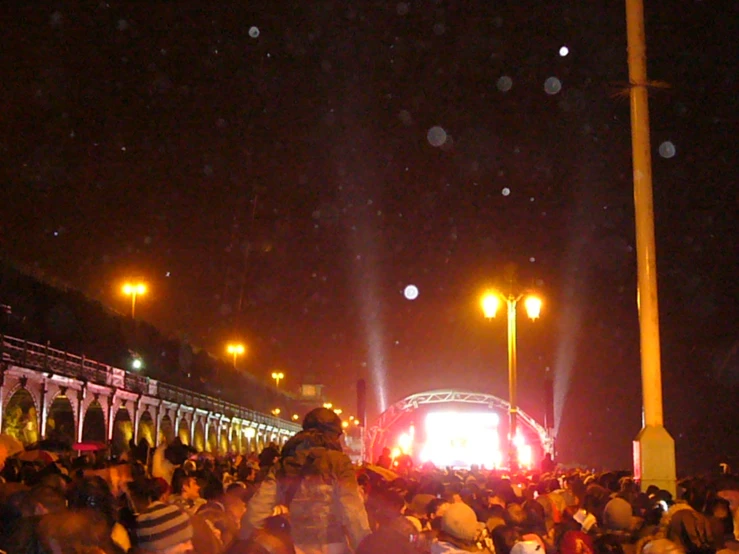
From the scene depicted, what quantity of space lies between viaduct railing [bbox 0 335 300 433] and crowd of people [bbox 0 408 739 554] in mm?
39024

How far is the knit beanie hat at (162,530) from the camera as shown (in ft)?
18.2

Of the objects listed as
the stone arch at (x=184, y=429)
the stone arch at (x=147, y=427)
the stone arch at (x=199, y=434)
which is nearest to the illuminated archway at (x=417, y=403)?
the stone arch at (x=147, y=427)

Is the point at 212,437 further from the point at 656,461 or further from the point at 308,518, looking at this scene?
the point at 308,518

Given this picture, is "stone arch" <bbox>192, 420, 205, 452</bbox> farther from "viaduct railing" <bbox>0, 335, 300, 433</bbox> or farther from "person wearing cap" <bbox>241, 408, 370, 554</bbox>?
"person wearing cap" <bbox>241, 408, 370, 554</bbox>

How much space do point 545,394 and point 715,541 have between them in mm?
30622

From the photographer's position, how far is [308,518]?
7.56 meters

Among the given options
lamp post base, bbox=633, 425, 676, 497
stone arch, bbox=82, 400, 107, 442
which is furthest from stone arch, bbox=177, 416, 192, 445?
lamp post base, bbox=633, 425, 676, 497

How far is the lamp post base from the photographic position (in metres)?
14.8

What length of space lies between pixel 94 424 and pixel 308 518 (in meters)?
61.5

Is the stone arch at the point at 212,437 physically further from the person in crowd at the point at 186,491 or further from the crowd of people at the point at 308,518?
the crowd of people at the point at 308,518

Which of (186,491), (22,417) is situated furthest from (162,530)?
(22,417)

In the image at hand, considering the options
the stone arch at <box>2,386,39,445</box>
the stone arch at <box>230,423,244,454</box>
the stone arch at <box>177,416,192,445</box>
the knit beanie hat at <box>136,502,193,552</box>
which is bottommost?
the knit beanie hat at <box>136,502,193,552</box>

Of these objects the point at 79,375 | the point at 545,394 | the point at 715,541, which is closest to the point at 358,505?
the point at 715,541

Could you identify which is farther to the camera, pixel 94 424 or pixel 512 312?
pixel 94 424
